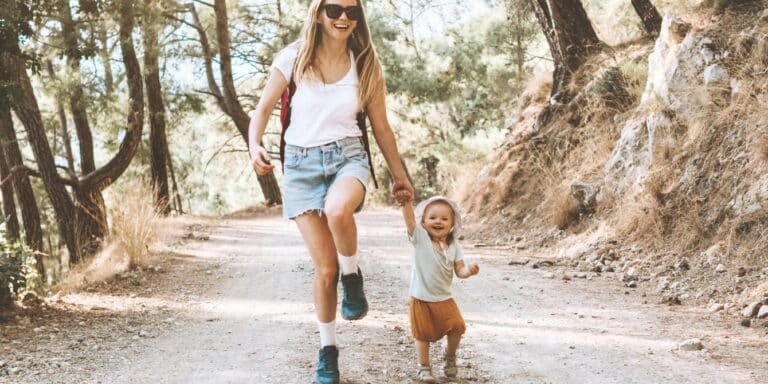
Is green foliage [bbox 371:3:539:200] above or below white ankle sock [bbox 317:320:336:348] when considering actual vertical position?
A: above

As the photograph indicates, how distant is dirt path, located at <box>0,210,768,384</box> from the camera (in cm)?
427

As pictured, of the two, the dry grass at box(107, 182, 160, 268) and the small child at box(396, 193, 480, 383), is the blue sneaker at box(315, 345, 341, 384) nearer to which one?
the small child at box(396, 193, 480, 383)

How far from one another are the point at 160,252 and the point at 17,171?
4.52m

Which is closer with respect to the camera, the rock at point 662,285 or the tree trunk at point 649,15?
the rock at point 662,285

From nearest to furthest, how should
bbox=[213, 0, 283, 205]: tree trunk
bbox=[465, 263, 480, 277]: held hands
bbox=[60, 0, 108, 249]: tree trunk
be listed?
bbox=[465, 263, 480, 277]: held hands, bbox=[60, 0, 108, 249]: tree trunk, bbox=[213, 0, 283, 205]: tree trunk

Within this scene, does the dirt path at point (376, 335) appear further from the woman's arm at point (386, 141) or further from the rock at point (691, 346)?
the woman's arm at point (386, 141)

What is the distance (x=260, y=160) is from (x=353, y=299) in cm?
89

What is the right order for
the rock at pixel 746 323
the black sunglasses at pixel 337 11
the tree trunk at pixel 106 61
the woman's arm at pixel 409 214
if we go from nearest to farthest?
1. the black sunglasses at pixel 337 11
2. the woman's arm at pixel 409 214
3. the rock at pixel 746 323
4. the tree trunk at pixel 106 61

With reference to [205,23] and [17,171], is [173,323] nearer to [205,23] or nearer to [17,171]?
[17,171]

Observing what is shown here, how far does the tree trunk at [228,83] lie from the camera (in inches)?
774

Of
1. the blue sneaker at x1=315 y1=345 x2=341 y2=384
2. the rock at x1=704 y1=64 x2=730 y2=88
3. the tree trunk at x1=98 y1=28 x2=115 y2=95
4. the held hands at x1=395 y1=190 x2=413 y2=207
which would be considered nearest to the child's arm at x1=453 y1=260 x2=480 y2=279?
the held hands at x1=395 y1=190 x2=413 y2=207

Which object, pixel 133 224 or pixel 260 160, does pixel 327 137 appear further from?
pixel 133 224

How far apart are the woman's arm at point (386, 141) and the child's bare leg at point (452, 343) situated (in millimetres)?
795

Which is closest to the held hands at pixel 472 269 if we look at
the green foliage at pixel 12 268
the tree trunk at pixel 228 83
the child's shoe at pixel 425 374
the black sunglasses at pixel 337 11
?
the child's shoe at pixel 425 374
